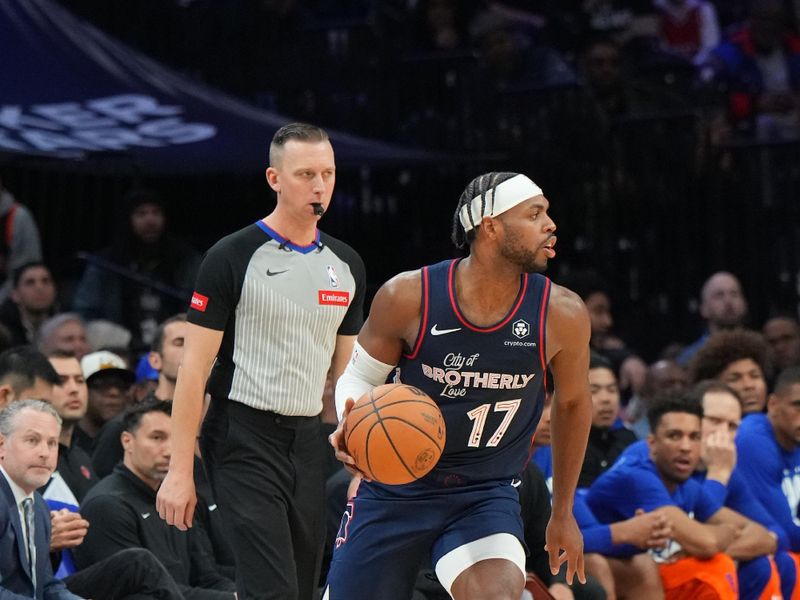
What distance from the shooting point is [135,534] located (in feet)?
23.5

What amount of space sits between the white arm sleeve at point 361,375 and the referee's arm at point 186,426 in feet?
1.69

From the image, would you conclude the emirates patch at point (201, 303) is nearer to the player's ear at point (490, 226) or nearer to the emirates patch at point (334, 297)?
the emirates patch at point (334, 297)

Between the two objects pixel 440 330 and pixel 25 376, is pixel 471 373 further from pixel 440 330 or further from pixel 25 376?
pixel 25 376

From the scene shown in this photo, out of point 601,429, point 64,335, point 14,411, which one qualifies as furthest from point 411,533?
point 64,335

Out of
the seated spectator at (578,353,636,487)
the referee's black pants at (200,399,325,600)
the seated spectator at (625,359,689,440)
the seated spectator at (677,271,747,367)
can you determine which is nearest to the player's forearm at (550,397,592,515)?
the referee's black pants at (200,399,325,600)

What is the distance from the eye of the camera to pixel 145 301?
10.9 metres

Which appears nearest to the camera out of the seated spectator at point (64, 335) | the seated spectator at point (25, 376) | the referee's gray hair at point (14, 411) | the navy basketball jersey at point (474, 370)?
the navy basketball jersey at point (474, 370)

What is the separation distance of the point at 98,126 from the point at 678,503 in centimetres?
496

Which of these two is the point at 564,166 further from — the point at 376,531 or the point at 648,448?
the point at 376,531

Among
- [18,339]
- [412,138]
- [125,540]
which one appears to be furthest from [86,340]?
[412,138]

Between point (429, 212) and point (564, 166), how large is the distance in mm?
1243

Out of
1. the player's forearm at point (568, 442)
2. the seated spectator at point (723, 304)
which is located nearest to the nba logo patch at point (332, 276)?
the player's forearm at point (568, 442)

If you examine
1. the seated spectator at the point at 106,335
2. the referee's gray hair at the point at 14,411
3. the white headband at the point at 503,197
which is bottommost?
the referee's gray hair at the point at 14,411

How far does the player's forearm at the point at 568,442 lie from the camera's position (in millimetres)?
5168
